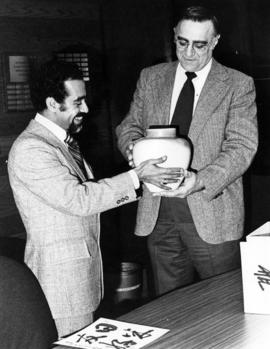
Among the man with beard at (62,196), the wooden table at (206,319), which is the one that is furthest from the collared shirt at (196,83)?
the wooden table at (206,319)

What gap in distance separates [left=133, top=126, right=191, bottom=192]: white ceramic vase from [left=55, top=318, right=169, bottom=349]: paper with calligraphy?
2.31 feet

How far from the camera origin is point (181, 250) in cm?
240

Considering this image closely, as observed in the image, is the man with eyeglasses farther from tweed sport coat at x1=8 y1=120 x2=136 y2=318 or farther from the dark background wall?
the dark background wall

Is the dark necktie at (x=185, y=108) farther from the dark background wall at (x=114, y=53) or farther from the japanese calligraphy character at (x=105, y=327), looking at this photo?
the dark background wall at (x=114, y=53)

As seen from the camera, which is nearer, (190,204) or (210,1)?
(190,204)

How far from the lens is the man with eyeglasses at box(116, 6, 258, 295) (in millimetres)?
2266

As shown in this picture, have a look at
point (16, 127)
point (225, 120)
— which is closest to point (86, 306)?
point (225, 120)

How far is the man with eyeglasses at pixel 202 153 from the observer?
227cm

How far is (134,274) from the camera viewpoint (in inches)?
133

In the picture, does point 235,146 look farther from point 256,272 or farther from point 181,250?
point 256,272

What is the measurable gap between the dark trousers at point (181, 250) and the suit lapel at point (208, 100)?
0.98 feet

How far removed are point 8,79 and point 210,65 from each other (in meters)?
1.45

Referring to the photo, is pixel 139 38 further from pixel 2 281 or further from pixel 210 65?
pixel 2 281

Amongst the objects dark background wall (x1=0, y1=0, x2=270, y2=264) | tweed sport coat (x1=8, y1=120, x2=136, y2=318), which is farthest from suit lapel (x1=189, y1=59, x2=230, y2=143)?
dark background wall (x1=0, y1=0, x2=270, y2=264)
